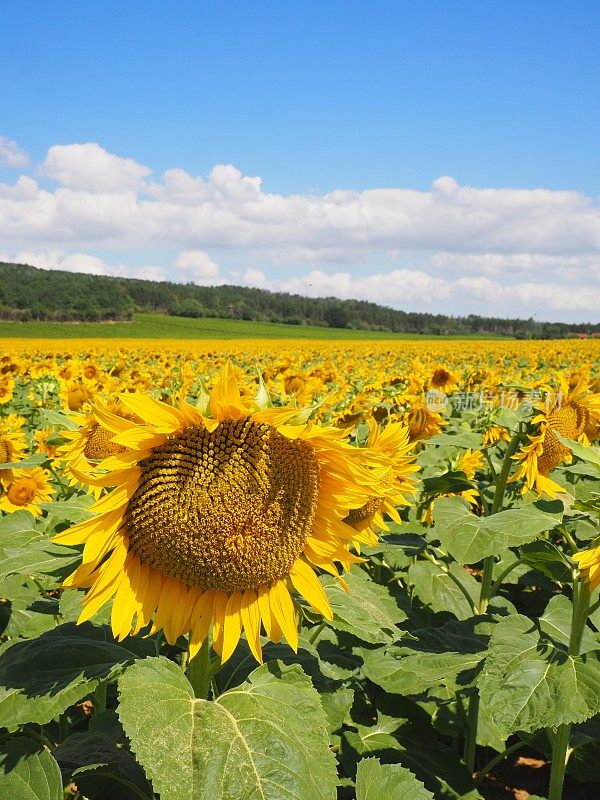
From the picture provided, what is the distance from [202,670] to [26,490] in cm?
333

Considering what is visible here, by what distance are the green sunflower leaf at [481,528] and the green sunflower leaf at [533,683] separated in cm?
32

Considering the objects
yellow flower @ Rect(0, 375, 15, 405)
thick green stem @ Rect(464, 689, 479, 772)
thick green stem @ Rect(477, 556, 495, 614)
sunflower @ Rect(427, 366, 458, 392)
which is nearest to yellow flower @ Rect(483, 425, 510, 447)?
thick green stem @ Rect(477, 556, 495, 614)

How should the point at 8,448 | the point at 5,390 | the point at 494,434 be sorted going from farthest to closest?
the point at 5,390 < the point at 494,434 < the point at 8,448

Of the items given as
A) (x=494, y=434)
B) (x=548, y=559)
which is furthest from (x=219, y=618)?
(x=494, y=434)

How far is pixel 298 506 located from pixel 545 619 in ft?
4.38

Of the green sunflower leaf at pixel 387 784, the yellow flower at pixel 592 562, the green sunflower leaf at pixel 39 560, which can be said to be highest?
the yellow flower at pixel 592 562

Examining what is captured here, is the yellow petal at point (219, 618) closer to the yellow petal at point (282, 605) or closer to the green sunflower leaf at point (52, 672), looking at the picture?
the yellow petal at point (282, 605)

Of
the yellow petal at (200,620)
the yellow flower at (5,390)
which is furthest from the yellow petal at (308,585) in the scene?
the yellow flower at (5,390)

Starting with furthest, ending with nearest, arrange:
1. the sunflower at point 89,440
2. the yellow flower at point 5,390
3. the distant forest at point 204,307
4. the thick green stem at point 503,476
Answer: the distant forest at point 204,307
the yellow flower at point 5,390
the thick green stem at point 503,476
the sunflower at point 89,440

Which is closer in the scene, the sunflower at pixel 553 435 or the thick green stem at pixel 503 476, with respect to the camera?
the thick green stem at pixel 503 476

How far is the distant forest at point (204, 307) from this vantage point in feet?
222

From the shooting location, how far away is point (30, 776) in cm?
171

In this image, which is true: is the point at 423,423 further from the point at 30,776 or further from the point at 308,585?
the point at 30,776

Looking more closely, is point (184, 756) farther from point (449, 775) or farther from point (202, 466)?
point (449, 775)
